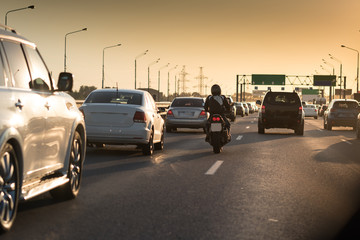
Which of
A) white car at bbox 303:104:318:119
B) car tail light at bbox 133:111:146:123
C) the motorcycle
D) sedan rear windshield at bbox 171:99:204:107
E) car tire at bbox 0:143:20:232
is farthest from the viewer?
white car at bbox 303:104:318:119

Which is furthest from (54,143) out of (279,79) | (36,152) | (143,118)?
(279,79)

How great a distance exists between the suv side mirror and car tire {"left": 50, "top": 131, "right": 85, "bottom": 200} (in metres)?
0.95

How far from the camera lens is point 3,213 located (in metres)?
5.66

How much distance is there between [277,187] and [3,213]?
4.99 meters

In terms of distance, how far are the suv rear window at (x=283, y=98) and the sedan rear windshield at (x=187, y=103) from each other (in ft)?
9.15

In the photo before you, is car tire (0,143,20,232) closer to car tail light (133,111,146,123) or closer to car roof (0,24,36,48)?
car roof (0,24,36,48)

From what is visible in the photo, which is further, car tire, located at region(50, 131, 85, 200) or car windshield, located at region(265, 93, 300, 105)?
car windshield, located at region(265, 93, 300, 105)

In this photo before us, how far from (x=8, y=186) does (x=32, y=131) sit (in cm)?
74

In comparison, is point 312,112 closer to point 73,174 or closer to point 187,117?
point 187,117

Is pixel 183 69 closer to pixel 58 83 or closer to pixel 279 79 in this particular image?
pixel 279 79

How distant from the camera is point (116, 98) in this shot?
14852 mm

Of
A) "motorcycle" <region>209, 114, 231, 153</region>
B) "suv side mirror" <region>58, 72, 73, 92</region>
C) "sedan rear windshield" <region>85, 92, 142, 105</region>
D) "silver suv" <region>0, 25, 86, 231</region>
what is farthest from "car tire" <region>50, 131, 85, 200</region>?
"motorcycle" <region>209, 114, 231, 153</region>

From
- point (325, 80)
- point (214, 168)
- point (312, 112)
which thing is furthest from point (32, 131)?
point (325, 80)

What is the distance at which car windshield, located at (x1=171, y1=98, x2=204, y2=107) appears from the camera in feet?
86.0
